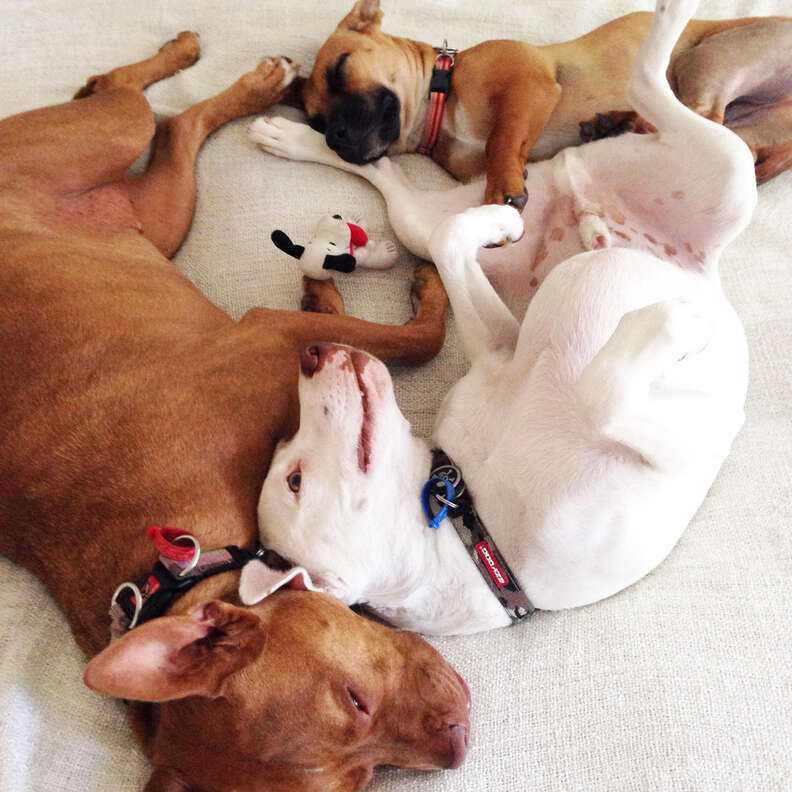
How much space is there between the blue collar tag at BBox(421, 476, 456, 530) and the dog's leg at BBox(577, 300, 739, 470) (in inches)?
14.2

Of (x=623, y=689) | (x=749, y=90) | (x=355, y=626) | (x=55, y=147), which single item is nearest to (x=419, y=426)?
(x=355, y=626)

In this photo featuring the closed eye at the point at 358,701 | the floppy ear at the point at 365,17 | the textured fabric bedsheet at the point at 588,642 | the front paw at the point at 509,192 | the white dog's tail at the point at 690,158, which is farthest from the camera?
the floppy ear at the point at 365,17

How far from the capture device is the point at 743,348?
1.82 meters

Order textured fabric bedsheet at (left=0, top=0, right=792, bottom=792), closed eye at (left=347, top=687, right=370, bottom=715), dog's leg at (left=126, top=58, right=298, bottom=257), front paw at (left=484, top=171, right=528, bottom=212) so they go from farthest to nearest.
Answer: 1. dog's leg at (left=126, top=58, right=298, bottom=257)
2. front paw at (left=484, top=171, right=528, bottom=212)
3. textured fabric bedsheet at (left=0, top=0, right=792, bottom=792)
4. closed eye at (left=347, top=687, right=370, bottom=715)

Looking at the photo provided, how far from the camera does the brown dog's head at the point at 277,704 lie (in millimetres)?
1244

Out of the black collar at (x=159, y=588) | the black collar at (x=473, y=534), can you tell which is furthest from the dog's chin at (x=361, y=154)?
the black collar at (x=159, y=588)

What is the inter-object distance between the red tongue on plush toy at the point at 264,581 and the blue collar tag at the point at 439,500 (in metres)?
0.31

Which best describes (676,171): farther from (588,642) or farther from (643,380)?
(588,642)

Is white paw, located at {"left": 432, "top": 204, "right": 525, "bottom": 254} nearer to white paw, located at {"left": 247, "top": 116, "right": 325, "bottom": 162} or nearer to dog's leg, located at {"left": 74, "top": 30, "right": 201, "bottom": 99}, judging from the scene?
white paw, located at {"left": 247, "top": 116, "right": 325, "bottom": 162}

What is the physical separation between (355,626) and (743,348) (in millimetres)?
1213

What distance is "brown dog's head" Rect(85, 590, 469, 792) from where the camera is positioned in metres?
1.24

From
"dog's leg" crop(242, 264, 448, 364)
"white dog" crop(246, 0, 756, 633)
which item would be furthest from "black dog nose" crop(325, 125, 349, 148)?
"white dog" crop(246, 0, 756, 633)

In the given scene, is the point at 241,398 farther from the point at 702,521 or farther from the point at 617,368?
the point at 702,521

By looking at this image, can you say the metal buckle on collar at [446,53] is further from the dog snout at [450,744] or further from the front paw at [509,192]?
the dog snout at [450,744]
